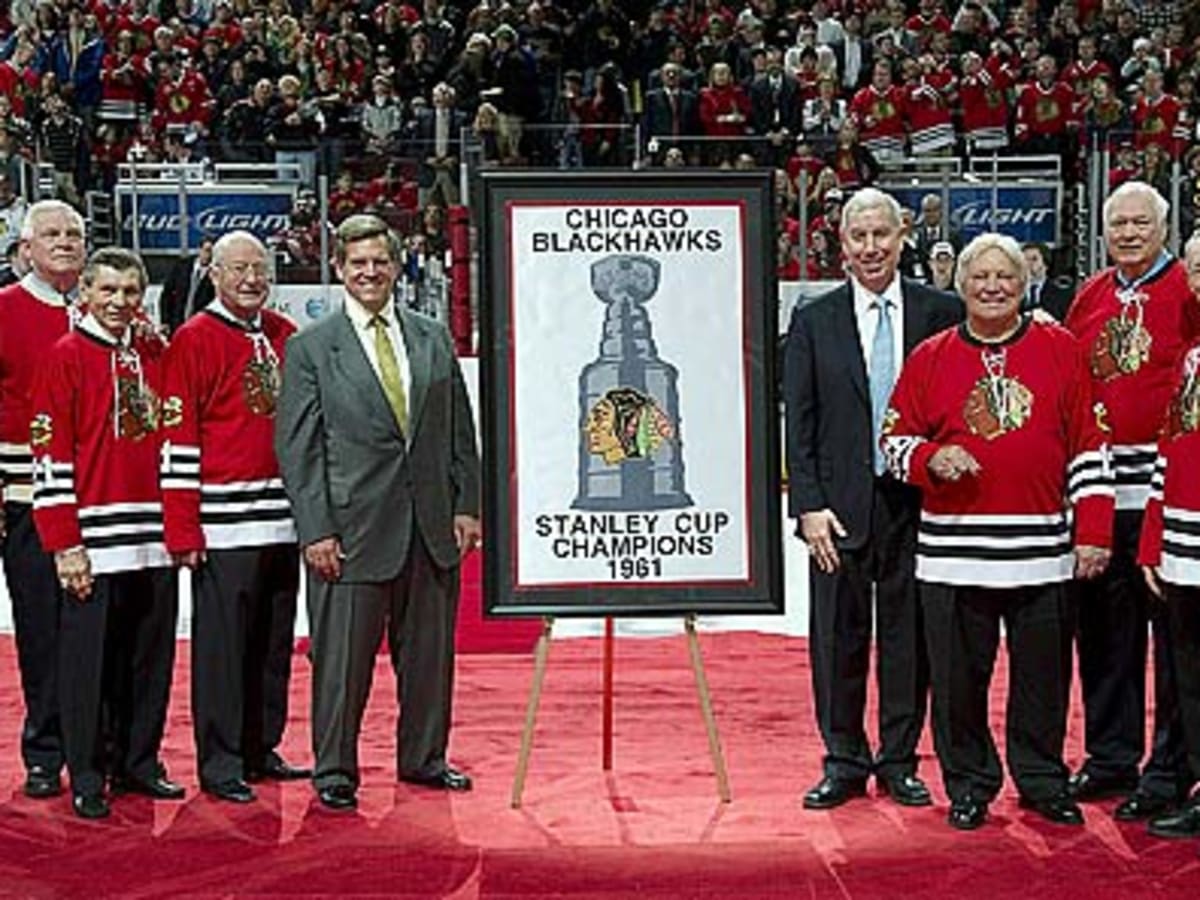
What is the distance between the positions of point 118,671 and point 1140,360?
2.98 m

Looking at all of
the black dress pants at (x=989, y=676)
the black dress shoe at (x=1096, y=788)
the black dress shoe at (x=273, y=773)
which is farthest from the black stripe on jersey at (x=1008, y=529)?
the black dress shoe at (x=273, y=773)

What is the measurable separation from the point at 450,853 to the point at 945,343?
73.4 inches

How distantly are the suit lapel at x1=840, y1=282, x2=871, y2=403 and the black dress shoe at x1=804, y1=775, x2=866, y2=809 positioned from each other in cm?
107

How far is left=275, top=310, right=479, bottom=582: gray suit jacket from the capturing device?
20.6ft

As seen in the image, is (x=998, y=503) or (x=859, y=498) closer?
(x=998, y=503)

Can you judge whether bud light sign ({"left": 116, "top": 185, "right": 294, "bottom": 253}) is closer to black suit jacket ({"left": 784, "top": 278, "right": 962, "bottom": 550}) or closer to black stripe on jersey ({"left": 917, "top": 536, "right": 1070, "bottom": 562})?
black suit jacket ({"left": 784, "top": 278, "right": 962, "bottom": 550})

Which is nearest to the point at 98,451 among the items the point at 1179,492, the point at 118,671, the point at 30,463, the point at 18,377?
the point at 30,463

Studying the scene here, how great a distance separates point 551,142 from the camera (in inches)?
653

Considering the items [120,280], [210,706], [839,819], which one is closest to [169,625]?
[210,706]

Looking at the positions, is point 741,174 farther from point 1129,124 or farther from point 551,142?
point 1129,124

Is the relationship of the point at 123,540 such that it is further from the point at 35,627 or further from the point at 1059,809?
the point at 1059,809

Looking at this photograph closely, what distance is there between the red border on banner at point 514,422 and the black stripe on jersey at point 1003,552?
65cm

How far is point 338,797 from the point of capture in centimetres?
629

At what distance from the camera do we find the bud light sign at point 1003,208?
15.5 metres
